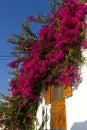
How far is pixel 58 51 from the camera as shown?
33.3 ft

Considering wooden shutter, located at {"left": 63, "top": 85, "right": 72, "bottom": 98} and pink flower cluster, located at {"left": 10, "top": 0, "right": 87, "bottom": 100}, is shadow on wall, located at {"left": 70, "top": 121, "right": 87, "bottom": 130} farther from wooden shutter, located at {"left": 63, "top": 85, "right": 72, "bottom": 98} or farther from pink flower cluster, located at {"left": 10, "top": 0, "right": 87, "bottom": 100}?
pink flower cluster, located at {"left": 10, "top": 0, "right": 87, "bottom": 100}

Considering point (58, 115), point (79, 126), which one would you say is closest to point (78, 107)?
point (79, 126)

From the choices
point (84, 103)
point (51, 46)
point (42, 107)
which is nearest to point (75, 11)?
point (51, 46)

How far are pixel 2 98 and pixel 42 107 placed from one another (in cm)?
210

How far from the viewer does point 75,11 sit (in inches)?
398

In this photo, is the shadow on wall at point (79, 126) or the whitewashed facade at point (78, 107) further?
the whitewashed facade at point (78, 107)

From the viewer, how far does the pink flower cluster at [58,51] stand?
32.1 ft

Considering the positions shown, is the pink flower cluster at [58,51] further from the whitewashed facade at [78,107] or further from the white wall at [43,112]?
the white wall at [43,112]

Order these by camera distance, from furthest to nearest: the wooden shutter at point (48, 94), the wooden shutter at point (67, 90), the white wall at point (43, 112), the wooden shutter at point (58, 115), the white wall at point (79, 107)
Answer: the wooden shutter at point (48, 94), the white wall at point (43, 112), the wooden shutter at point (58, 115), the wooden shutter at point (67, 90), the white wall at point (79, 107)

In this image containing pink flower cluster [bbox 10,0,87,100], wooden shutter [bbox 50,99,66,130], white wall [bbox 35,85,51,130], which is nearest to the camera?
pink flower cluster [bbox 10,0,87,100]

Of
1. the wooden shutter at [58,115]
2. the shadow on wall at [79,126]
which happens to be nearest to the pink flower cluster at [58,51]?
the wooden shutter at [58,115]

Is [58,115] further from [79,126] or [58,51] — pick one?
[58,51]

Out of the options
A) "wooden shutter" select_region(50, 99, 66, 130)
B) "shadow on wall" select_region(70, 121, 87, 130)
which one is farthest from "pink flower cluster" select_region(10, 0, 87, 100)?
"shadow on wall" select_region(70, 121, 87, 130)

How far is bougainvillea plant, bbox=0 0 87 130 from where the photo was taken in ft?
32.2
